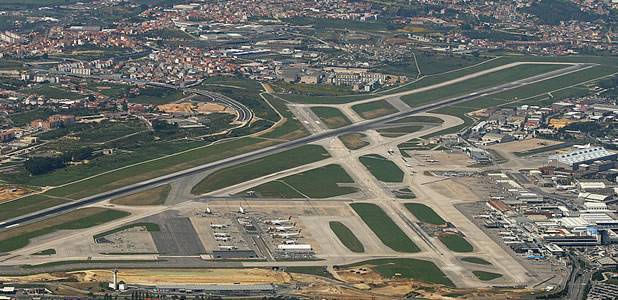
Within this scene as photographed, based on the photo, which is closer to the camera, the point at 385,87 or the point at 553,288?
the point at 553,288

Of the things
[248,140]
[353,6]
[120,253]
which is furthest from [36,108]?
[353,6]

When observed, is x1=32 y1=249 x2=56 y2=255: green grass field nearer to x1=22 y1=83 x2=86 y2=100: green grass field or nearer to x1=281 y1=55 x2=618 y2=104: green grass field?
x1=22 y1=83 x2=86 y2=100: green grass field

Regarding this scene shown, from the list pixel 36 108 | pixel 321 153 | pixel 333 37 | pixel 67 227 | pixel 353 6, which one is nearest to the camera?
pixel 67 227

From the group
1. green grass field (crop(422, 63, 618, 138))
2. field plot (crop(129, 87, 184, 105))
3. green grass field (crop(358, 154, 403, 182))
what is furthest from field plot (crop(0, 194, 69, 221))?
green grass field (crop(422, 63, 618, 138))

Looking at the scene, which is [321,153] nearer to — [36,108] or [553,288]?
[36,108]

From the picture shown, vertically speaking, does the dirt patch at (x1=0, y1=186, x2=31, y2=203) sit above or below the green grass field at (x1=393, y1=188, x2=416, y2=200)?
above

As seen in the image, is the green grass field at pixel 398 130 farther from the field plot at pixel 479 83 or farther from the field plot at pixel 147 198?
the field plot at pixel 147 198

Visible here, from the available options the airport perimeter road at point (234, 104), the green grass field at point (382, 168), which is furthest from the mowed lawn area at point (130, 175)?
the airport perimeter road at point (234, 104)
